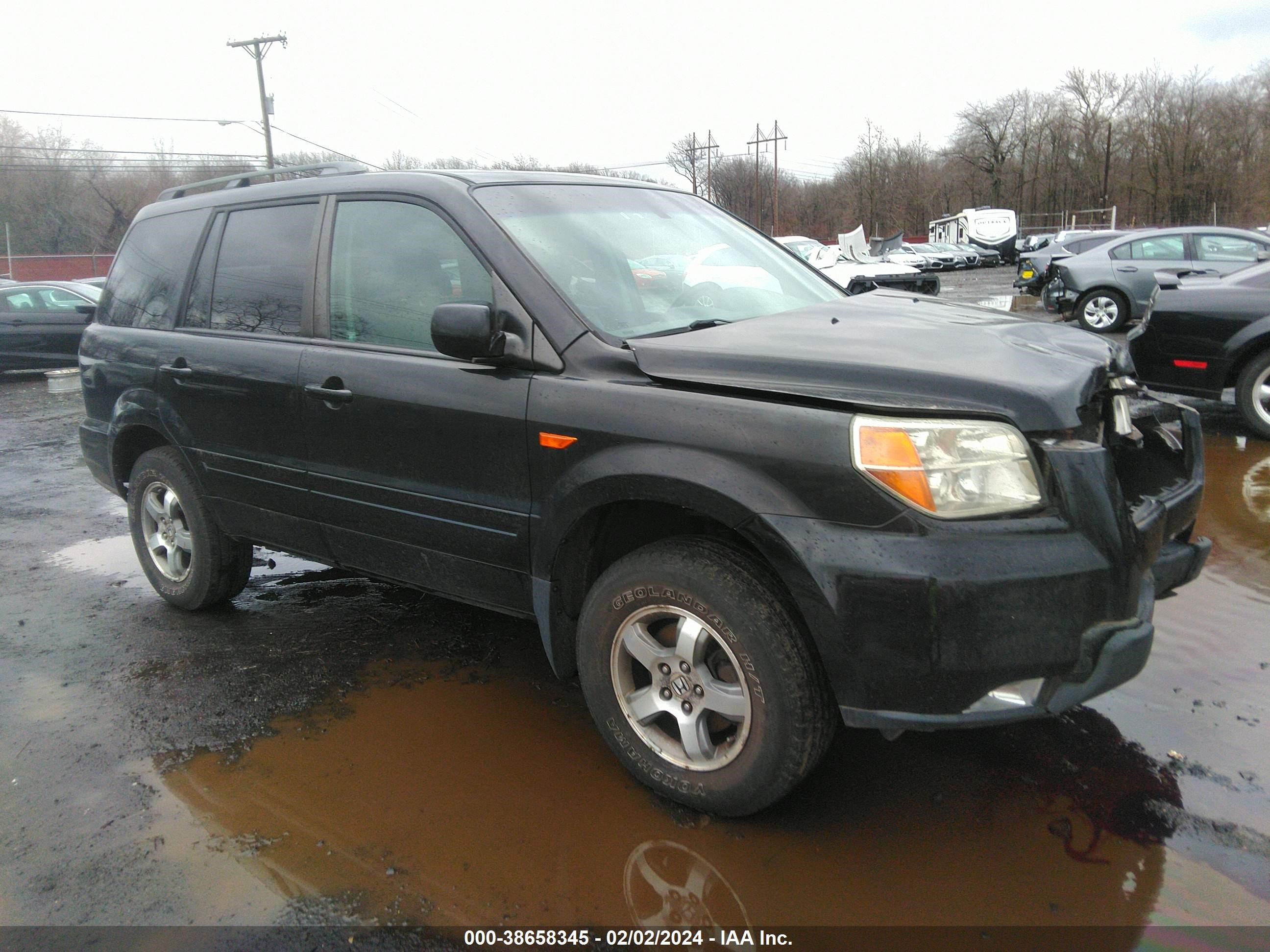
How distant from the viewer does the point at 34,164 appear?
53906 mm

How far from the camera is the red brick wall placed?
47625mm

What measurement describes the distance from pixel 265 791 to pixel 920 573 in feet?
7.06

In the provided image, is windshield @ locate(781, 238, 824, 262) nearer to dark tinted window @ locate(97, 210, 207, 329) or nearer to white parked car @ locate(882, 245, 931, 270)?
white parked car @ locate(882, 245, 931, 270)

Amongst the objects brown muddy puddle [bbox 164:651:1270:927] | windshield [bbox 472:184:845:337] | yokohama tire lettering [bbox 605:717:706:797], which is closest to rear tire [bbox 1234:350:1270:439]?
windshield [bbox 472:184:845:337]

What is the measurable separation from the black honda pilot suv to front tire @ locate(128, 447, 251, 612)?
0.12ft

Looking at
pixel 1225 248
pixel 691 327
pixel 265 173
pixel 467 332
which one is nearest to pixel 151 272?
pixel 265 173

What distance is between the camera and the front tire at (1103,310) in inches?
566

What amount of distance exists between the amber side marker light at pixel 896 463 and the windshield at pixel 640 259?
3.04ft

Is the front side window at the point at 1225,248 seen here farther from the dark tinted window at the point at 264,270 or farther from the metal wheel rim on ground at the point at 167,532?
the metal wheel rim on ground at the point at 167,532

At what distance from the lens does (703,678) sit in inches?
101

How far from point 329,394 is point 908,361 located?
2.06m

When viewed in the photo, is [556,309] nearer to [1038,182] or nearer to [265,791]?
[265,791]

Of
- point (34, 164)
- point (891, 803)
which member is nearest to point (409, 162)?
point (34, 164)

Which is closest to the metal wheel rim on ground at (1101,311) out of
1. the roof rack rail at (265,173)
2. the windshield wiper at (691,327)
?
the windshield wiper at (691,327)
